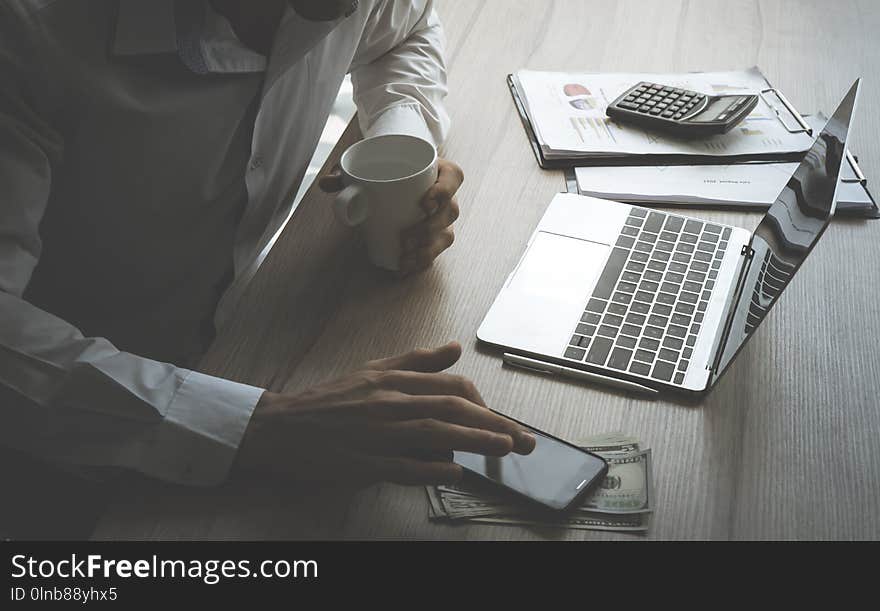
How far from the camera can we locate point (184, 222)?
3.57 ft

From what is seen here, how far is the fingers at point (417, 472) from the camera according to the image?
0.72m

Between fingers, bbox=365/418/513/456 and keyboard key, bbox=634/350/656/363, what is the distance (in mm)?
197

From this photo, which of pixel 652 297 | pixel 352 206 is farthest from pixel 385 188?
pixel 652 297

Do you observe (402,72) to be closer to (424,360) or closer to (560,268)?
(560,268)

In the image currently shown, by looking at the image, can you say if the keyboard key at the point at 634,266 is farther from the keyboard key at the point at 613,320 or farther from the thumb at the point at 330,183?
the thumb at the point at 330,183

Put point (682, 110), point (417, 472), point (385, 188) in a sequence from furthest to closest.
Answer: point (682, 110) < point (385, 188) < point (417, 472)

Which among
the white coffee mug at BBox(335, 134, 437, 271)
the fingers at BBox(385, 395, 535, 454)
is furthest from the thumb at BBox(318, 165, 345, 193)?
the fingers at BBox(385, 395, 535, 454)

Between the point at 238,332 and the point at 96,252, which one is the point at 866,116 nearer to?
the point at 238,332

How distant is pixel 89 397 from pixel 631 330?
0.56 metres

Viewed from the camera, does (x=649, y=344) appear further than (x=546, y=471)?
Yes

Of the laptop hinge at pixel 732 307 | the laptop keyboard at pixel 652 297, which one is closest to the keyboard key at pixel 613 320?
the laptop keyboard at pixel 652 297

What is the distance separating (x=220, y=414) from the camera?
782mm

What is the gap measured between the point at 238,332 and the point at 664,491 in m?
0.49

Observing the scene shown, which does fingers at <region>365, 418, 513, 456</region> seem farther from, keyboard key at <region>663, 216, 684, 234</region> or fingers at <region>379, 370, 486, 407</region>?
keyboard key at <region>663, 216, 684, 234</region>
